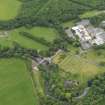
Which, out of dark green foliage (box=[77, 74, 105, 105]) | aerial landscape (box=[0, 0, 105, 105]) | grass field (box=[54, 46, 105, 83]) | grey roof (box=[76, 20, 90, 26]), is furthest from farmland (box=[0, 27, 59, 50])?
dark green foliage (box=[77, 74, 105, 105])

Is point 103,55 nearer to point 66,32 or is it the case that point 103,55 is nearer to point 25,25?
point 66,32

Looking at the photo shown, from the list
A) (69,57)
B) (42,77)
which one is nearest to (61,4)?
(69,57)

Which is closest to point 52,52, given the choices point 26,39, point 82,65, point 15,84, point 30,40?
point 30,40

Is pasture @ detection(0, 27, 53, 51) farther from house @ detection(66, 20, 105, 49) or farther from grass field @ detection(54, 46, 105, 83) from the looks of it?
grass field @ detection(54, 46, 105, 83)

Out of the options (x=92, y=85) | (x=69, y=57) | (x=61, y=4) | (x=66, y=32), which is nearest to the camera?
(x=92, y=85)

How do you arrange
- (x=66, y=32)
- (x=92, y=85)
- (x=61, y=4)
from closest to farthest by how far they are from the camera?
(x=92, y=85), (x=66, y=32), (x=61, y=4)

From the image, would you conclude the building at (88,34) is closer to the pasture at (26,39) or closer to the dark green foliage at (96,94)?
the pasture at (26,39)
